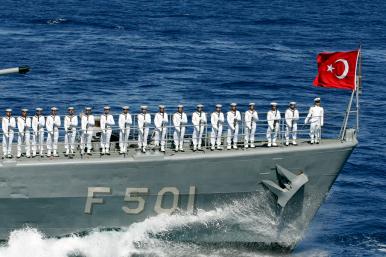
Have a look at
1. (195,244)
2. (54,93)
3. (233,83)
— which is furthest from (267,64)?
(195,244)

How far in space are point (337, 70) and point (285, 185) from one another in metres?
4.74

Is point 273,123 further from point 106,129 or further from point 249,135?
point 106,129

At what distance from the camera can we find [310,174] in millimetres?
34938

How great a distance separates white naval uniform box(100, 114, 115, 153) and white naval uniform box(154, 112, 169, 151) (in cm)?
165

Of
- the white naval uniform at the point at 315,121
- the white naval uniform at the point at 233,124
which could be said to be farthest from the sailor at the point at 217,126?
the white naval uniform at the point at 315,121

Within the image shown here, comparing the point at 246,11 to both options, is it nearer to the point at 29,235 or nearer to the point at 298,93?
the point at 298,93

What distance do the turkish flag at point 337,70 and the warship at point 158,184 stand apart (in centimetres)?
96

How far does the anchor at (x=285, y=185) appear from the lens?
34344 mm

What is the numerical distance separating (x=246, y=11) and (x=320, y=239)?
210 feet

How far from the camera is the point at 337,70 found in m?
34.6

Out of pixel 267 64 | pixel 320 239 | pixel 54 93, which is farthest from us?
pixel 267 64

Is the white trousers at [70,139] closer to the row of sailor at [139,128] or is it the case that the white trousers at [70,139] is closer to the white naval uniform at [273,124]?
the row of sailor at [139,128]

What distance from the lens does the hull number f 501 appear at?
33.8 metres

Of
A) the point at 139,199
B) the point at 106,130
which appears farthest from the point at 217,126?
the point at 106,130
